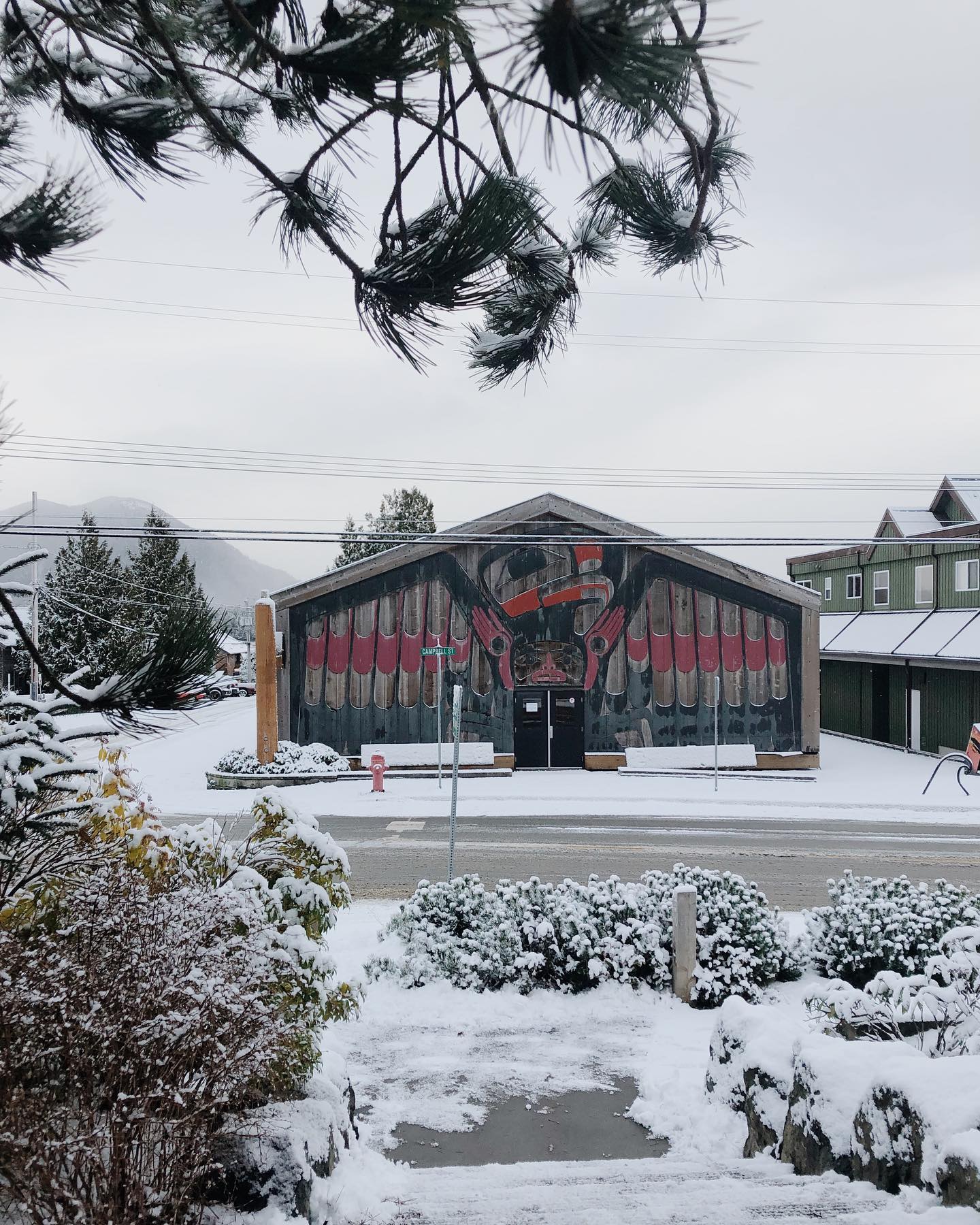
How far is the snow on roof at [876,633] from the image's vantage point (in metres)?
26.8

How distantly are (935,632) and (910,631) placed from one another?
54.8 inches

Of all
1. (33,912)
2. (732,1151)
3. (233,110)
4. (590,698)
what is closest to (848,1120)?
(732,1151)

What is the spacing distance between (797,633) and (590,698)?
548 cm

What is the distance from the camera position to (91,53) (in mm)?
3258

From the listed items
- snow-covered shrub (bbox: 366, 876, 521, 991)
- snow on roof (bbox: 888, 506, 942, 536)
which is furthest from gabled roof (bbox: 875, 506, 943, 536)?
snow-covered shrub (bbox: 366, 876, 521, 991)

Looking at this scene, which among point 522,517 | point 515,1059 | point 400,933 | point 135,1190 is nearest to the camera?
point 135,1190

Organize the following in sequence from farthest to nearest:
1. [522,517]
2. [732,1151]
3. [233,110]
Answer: [522,517] → [732,1151] → [233,110]

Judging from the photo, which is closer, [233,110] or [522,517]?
[233,110]

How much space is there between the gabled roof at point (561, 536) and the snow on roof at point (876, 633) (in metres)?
5.47

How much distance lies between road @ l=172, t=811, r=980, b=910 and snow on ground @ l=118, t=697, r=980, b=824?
641mm

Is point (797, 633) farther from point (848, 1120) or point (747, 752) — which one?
point (848, 1120)

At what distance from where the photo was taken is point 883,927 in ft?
28.5

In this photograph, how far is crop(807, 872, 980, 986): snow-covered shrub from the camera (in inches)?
334

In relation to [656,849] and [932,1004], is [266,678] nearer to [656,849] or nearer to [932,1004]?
[656,849]
